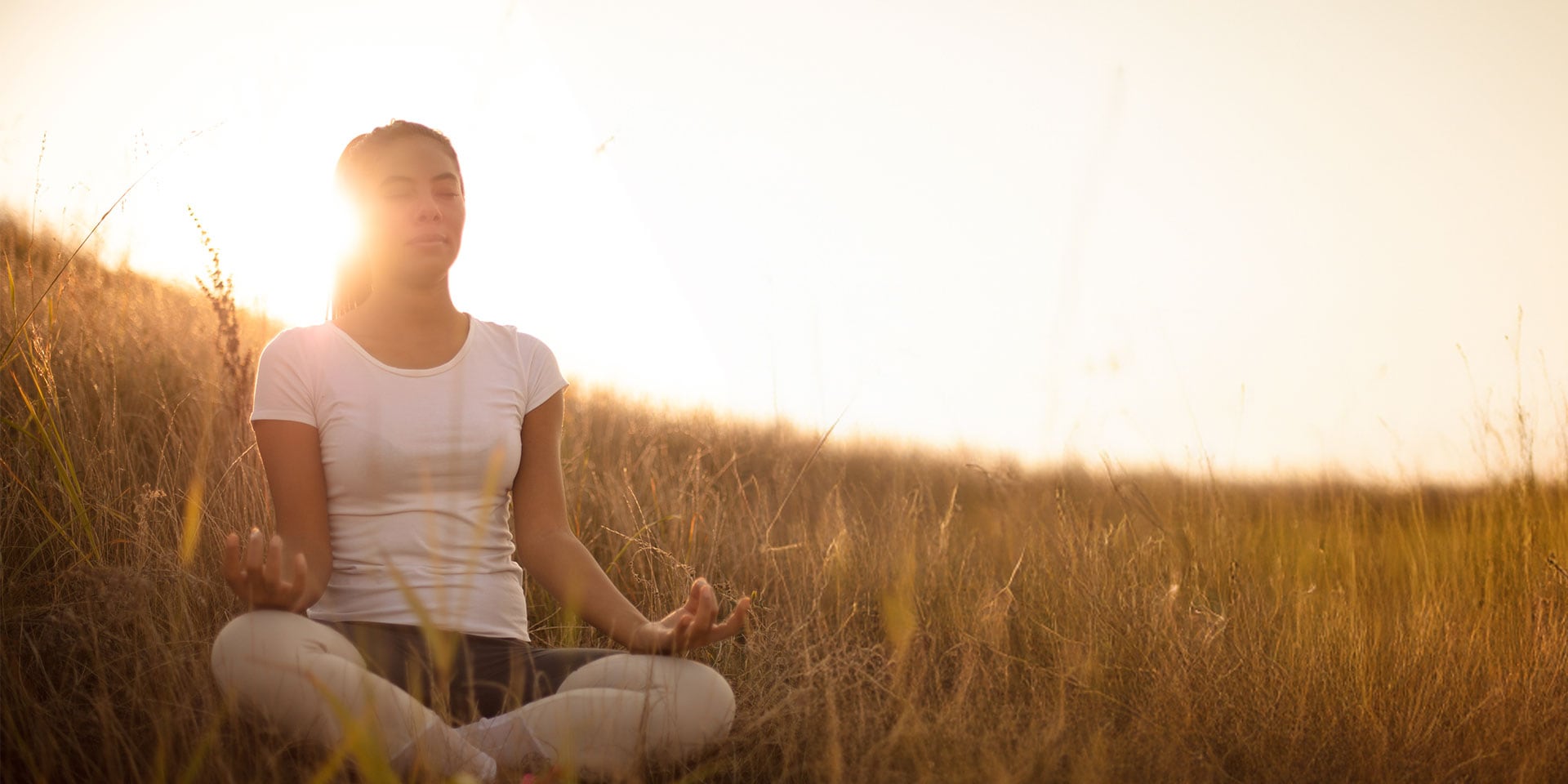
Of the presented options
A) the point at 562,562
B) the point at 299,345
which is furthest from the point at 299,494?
the point at 562,562

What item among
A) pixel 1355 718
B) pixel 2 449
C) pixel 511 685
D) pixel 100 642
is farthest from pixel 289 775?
pixel 1355 718

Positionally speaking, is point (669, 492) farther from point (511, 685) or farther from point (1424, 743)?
point (1424, 743)

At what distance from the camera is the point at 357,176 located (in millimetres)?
2221

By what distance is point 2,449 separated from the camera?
2.90 m

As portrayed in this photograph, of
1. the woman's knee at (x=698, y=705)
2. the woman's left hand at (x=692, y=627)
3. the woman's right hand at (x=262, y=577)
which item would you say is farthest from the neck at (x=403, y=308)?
the woman's knee at (x=698, y=705)

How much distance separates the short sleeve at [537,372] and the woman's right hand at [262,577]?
70 cm

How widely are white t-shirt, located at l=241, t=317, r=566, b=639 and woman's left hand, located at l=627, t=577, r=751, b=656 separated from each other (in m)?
0.35

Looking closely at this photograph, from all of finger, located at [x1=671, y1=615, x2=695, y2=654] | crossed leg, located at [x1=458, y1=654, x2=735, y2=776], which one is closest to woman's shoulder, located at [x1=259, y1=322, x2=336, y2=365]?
crossed leg, located at [x1=458, y1=654, x2=735, y2=776]

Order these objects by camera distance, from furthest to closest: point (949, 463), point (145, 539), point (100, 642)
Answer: point (949, 463)
point (145, 539)
point (100, 642)

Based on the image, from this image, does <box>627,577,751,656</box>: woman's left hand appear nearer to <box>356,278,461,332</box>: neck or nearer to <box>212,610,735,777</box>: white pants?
<box>212,610,735,777</box>: white pants

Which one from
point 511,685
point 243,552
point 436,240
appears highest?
point 436,240

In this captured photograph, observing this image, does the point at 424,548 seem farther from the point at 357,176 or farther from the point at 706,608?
the point at 357,176

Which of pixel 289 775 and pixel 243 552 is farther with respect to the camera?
pixel 243 552

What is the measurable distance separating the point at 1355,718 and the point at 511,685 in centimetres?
186
